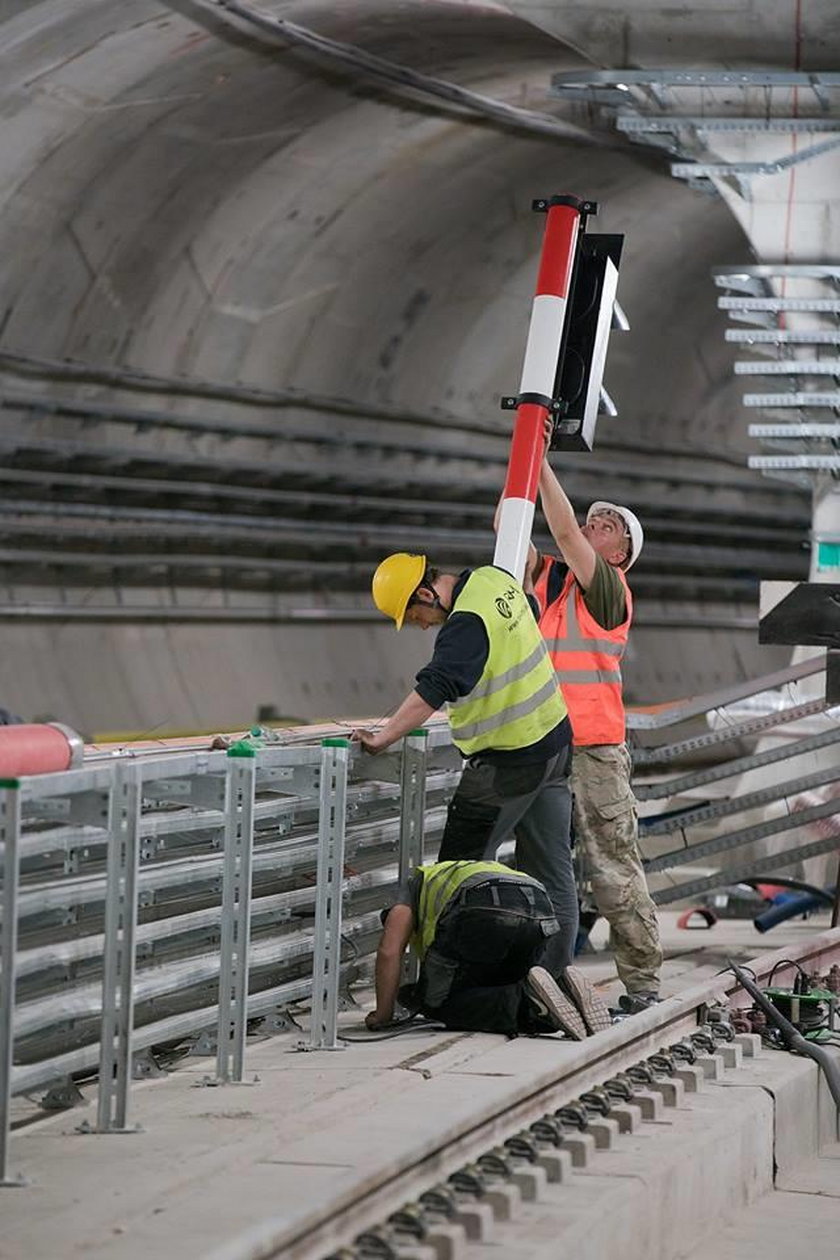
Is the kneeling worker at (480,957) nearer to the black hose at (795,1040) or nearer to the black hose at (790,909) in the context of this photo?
the black hose at (795,1040)

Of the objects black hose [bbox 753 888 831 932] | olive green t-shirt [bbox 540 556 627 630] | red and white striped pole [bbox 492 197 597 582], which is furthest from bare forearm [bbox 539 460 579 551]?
black hose [bbox 753 888 831 932]

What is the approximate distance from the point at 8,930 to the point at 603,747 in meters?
3.73

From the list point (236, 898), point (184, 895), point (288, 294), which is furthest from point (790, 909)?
point (288, 294)

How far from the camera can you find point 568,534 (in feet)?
25.4

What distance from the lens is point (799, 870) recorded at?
38.4 feet

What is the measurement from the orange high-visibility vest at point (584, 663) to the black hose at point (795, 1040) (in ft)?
3.17

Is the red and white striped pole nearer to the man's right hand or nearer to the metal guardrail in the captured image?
the metal guardrail

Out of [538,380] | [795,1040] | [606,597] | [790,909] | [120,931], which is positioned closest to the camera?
[120,931]

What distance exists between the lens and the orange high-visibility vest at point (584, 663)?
814 centimetres

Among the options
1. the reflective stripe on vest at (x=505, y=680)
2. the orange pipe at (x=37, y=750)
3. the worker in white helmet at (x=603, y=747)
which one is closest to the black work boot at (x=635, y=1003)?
the worker in white helmet at (x=603, y=747)

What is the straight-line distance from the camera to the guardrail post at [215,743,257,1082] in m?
6.00

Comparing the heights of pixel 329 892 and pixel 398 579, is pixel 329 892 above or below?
below

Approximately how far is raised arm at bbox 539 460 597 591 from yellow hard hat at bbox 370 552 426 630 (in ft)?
2.26

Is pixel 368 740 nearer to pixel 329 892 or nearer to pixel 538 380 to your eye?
pixel 329 892
